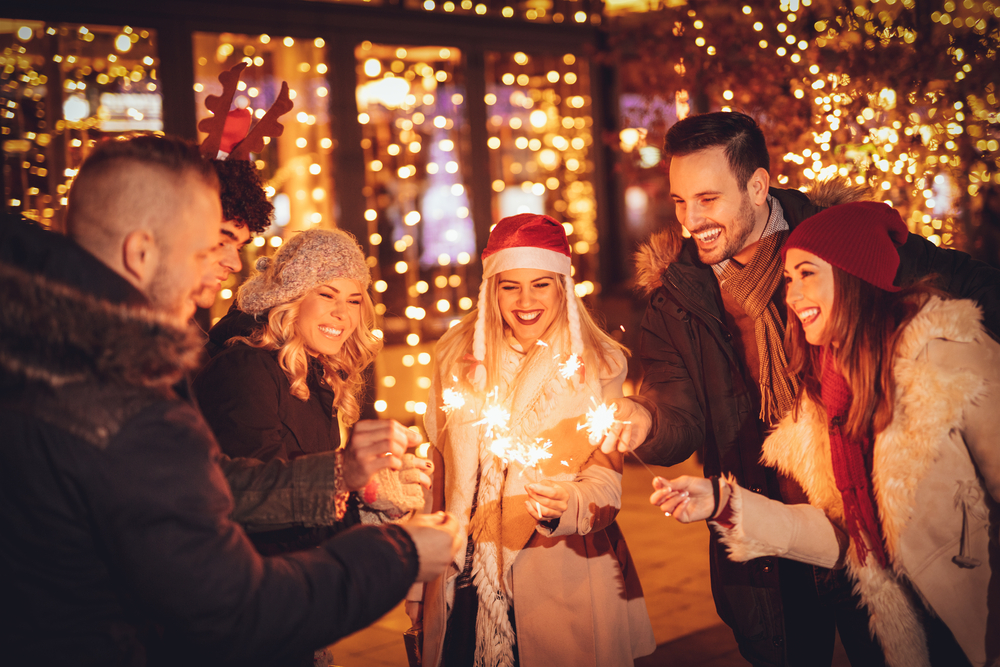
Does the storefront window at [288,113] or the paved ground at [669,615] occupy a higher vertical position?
the storefront window at [288,113]

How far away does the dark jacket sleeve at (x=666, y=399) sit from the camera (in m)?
2.96

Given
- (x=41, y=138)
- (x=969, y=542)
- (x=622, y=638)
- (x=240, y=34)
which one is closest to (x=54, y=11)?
(x=41, y=138)

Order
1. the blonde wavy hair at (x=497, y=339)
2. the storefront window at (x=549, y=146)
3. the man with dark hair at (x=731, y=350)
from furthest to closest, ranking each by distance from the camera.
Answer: the storefront window at (x=549, y=146) → the blonde wavy hair at (x=497, y=339) → the man with dark hair at (x=731, y=350)

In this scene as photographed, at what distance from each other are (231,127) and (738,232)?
213 cm

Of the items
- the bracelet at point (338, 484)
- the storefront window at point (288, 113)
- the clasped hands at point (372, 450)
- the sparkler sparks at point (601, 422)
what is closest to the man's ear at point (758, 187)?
the sparkler sparks at point (601, 422)

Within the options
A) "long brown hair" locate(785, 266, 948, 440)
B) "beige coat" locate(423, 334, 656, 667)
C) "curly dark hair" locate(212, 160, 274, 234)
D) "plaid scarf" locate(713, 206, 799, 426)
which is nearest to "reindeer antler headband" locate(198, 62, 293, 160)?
"curly dark hair" locate(212, 160, 274, 234)

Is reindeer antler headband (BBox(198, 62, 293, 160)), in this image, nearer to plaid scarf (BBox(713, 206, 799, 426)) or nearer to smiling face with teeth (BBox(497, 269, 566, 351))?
smiling face with teeth (BBox(497, 269, 566, 351))

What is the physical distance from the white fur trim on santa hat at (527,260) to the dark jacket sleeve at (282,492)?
4.17ft

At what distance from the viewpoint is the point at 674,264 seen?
321 centimetres

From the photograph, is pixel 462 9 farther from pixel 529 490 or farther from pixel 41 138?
pixel 529 490

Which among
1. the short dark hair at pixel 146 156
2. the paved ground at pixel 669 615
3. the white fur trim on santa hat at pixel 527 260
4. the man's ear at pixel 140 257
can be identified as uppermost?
the short dark hair at pixel 146 156

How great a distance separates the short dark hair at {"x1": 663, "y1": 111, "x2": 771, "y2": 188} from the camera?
309 cm

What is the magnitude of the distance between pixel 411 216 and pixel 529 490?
5842mm

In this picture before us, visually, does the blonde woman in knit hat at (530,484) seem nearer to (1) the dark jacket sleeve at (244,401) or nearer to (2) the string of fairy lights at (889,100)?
(1) the dark jacket sleeve at (244,401)
